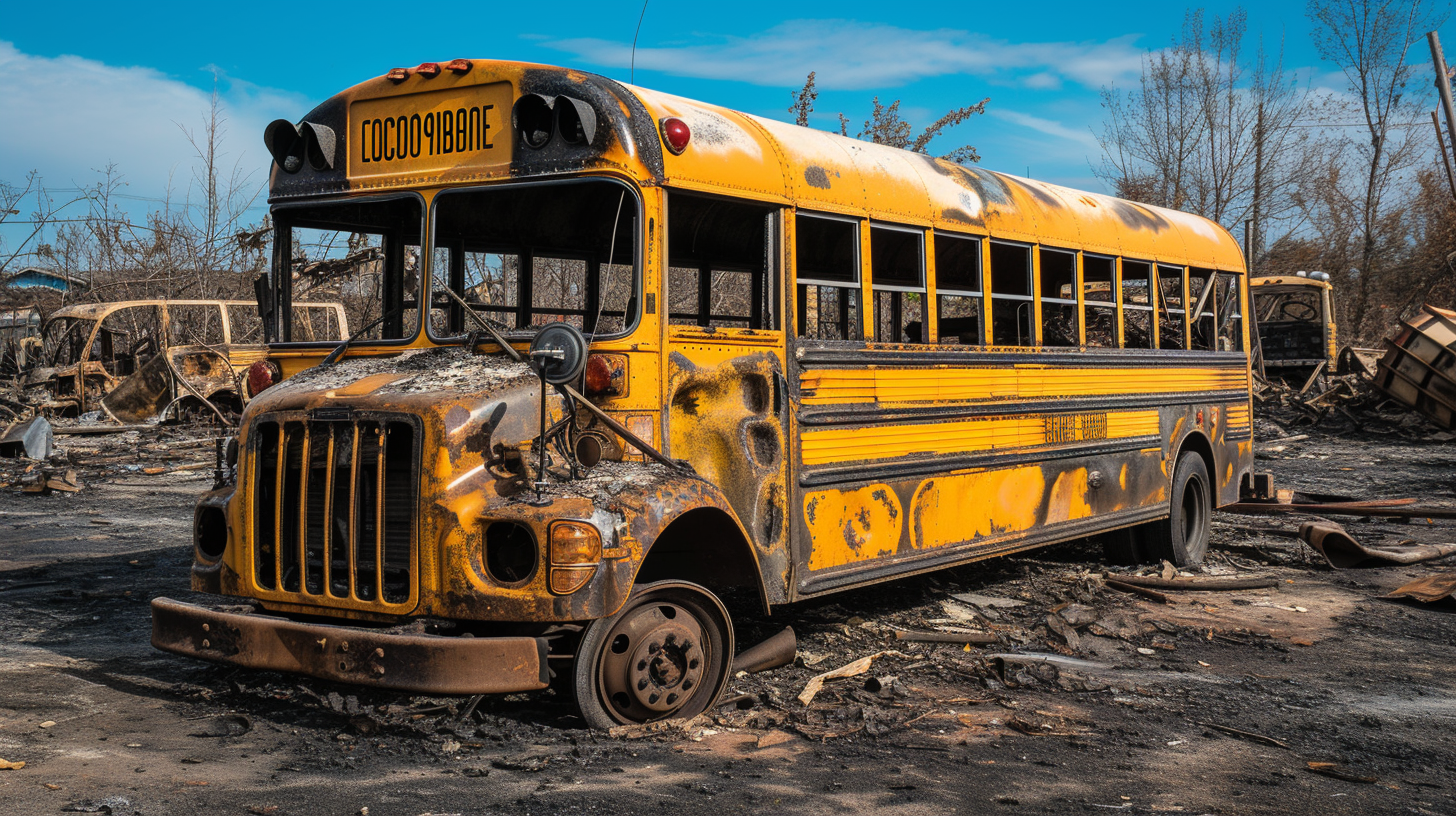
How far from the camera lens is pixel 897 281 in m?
5.76

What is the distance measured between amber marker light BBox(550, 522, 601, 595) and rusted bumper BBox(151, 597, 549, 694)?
0.70 ft

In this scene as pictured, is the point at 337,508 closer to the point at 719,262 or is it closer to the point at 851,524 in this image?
the point at 851,524

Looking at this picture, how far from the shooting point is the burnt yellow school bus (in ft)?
13.1

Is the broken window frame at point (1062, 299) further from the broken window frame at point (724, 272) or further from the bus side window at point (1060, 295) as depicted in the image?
the broken window frame at point (724, 272)

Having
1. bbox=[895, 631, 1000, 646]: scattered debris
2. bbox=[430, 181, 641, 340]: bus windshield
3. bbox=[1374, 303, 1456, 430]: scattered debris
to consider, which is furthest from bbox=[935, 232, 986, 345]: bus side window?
bbox=[1374, 303, 1456, 430]: scattered debris

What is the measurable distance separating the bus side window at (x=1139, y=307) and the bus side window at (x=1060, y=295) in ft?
2.81

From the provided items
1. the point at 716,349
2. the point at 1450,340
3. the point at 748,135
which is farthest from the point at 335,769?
the point at 1450,340

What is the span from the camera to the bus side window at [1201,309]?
28.7 feet

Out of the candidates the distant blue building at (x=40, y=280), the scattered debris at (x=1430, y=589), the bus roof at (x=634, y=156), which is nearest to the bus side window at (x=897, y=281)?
the bus roof at (x=634, y=156)

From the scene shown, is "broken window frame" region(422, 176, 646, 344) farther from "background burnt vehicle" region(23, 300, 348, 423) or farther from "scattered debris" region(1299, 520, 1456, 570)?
"background burnt vehicle" region(23, 300, 348, 423)

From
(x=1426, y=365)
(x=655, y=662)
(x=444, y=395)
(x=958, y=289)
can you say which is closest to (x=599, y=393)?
(x=444, y=395)

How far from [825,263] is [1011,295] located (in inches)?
61.5

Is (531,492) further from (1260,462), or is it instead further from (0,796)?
(1260,462)

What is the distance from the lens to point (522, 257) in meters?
5.57
